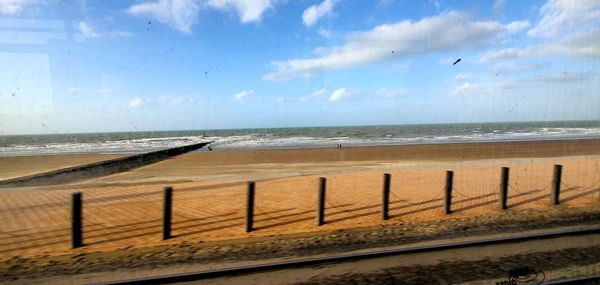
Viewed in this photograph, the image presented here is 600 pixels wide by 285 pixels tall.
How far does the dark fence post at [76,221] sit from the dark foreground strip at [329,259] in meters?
2.57

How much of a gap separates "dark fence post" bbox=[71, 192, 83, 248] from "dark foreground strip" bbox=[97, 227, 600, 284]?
101 inches

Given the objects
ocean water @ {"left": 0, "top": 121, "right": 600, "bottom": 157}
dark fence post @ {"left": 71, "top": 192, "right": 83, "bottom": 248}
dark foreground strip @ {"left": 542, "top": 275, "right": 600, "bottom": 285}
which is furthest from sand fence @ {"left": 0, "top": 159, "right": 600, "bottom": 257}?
ocean water @ {"left": 0, "top": 121, "right": 600, "bottom": 157}

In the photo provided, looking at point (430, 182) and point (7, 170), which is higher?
point (430, 182)

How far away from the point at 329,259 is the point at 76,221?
15.9 feet

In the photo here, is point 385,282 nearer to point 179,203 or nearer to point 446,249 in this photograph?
point 446,249

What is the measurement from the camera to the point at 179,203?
10477 mm

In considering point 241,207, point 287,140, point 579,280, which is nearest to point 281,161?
point 241,207

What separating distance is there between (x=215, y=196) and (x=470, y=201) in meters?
7.58

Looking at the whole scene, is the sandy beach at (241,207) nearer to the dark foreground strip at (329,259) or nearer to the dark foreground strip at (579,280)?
the dark foreground strip at (329,259)

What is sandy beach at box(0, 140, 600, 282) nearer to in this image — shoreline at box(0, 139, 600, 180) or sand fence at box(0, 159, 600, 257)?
sand fence at box(0, 159, 600, 257)

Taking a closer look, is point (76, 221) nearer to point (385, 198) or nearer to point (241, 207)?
point (241, 207)

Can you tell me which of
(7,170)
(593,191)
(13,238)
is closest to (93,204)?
(13,238)

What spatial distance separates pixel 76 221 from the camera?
22.3ft

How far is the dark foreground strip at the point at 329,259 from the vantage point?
5.02m
